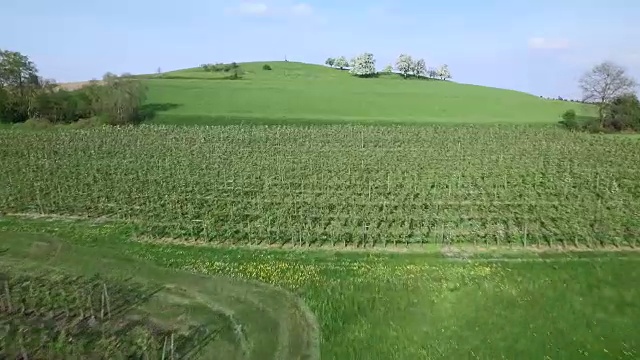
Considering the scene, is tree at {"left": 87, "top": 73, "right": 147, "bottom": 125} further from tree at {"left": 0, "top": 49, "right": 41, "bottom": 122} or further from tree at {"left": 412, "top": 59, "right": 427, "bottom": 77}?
tree at {"left": 412, "top": 59, "right": 427, "bottom": 77}

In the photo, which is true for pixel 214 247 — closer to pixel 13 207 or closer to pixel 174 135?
pixel 13 207

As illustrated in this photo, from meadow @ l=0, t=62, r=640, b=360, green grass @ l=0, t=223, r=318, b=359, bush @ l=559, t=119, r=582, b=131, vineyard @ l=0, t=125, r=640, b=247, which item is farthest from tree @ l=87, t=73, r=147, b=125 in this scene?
bush @ l=559, t=119, r=582, b=131

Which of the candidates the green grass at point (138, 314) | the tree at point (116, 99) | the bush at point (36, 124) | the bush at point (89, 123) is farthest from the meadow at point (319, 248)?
the tree at point (116, 99)

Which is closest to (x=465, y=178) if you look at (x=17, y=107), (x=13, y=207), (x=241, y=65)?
(x=13, y=207)

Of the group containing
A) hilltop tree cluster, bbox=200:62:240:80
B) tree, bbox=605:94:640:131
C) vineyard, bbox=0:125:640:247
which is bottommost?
vineyard, bbox=0:125:640:247

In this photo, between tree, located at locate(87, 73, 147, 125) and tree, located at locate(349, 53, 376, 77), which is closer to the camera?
tree, located at locate(87, 73, 147, 125)

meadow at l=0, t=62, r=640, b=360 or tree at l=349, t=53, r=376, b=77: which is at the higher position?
tree at l=349, t=53, r=376, b=77
